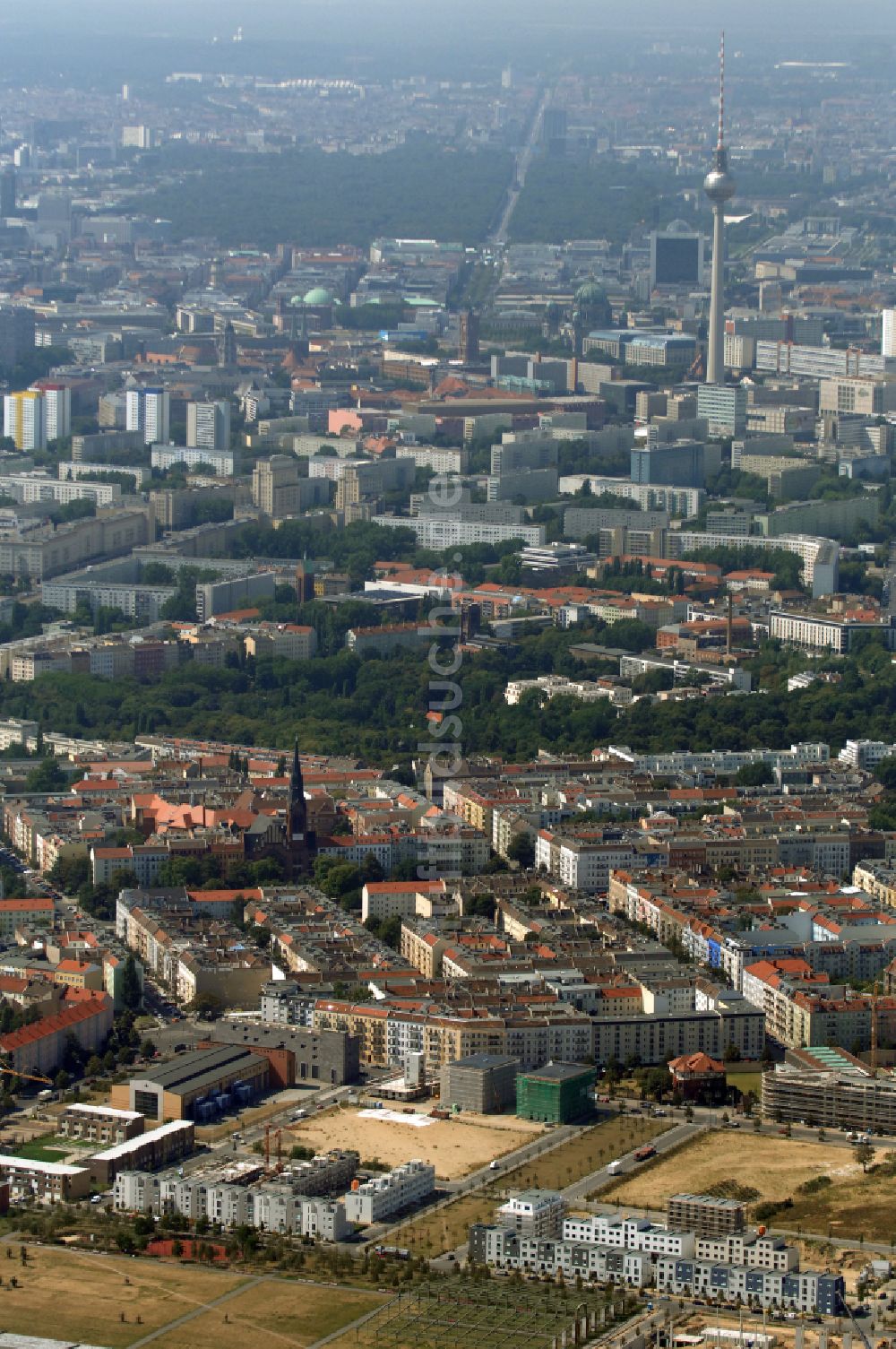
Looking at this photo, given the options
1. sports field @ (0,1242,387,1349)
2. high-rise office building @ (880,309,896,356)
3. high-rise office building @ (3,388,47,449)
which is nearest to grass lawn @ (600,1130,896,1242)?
sports field @ (0,1242,387,1349)

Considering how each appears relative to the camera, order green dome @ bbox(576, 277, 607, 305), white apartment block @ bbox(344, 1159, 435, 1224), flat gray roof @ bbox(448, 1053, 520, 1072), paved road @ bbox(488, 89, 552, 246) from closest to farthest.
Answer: white apartment block @ bbox(344, 1159, 435, 1224) < flat gray roof @ bbox(448, 1053, 520, 1072) < green dome @ bbox(576, 277, 607, 305) < paved road @ bbox(488, 89, 552, 246)

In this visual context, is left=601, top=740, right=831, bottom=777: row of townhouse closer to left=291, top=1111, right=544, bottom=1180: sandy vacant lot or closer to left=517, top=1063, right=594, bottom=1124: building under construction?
left=517, top=1063, right=594, bottom=1124: building under construction

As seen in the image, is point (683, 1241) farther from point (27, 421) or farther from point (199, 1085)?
point (27, 421)

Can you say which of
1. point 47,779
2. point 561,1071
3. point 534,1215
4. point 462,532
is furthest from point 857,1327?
point 462,532

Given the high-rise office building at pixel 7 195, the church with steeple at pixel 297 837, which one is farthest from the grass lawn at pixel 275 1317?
the high-rise office building at pixel 7 195

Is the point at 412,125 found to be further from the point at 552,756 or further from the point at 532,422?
the point at 552,756

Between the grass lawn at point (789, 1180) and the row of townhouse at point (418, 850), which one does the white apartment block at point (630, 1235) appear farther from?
the row of townhouse at point (418, 850)

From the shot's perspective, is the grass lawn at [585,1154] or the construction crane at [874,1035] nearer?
the grass lawn at [585,1154]
